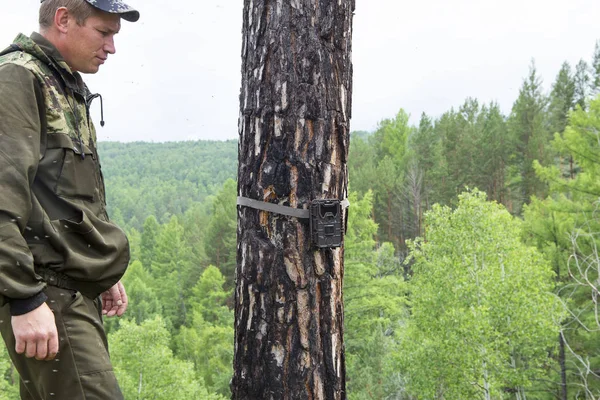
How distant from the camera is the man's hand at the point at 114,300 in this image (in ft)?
10.1

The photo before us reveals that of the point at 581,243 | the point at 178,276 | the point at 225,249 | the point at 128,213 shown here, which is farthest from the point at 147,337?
the point at 128,213

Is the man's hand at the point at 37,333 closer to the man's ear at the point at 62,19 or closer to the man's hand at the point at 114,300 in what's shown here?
the man's hand at the point at 114,300

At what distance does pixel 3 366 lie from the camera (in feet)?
67.4

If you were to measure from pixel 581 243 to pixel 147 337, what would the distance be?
1640 centimetres

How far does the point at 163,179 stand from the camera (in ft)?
537

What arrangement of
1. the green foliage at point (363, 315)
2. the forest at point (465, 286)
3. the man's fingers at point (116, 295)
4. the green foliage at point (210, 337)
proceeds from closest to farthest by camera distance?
the man's fingers at point (116, 295) → the forest at point (465, 286) → the green foliage at point (363, 315) → the green foliage at point (210, 337)

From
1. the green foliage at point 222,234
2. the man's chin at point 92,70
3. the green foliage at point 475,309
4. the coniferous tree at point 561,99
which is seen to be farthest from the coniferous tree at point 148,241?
the man's chin at point 92,70

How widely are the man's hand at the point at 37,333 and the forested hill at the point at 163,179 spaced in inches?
3905

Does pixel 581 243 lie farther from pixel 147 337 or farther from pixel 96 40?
pixel 96 40

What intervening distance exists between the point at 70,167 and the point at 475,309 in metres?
18.5

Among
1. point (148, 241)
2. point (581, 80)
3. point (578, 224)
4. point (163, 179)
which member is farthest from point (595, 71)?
point (163, 179)

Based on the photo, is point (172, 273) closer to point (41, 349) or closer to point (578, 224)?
point (578, 224)

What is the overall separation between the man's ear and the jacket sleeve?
291 mm

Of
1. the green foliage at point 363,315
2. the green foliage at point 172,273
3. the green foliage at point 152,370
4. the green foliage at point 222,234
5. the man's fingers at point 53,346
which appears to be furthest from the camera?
the green foliage at point 172,273
